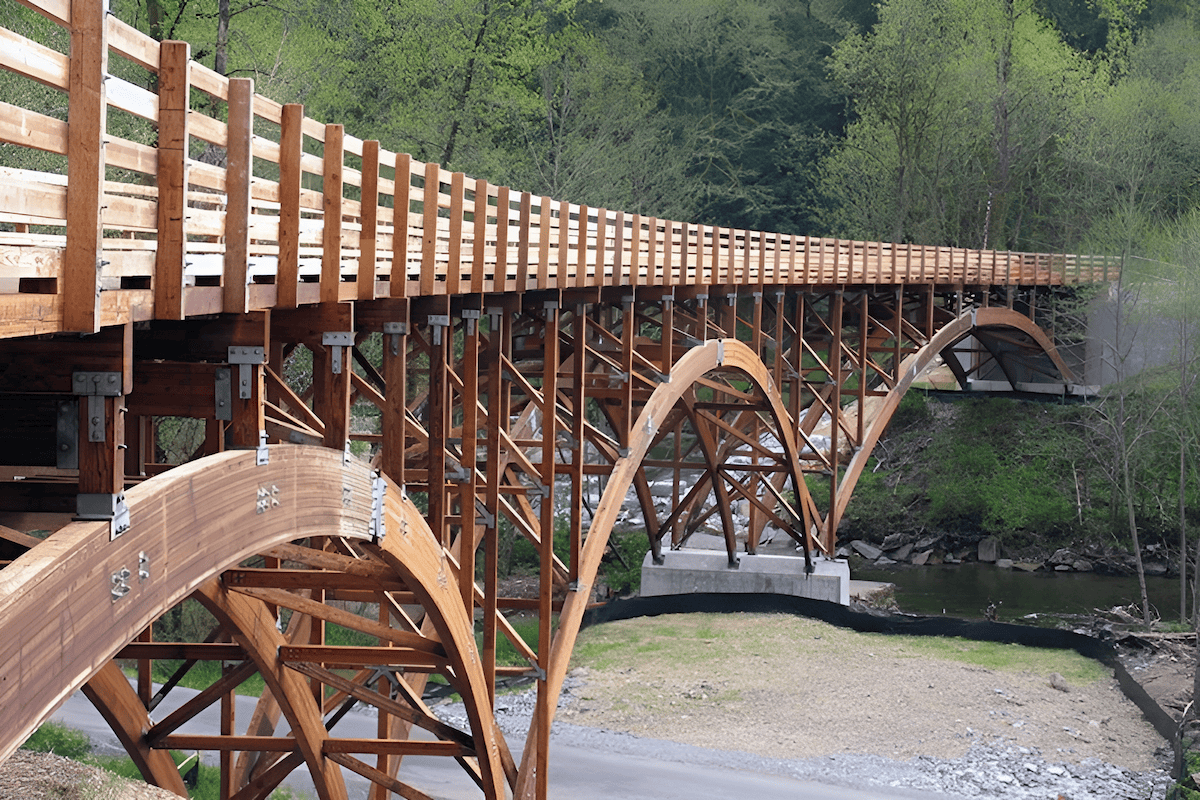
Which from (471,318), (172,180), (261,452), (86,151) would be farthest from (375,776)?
(86,151)

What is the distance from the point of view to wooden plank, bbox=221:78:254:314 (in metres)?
5.69

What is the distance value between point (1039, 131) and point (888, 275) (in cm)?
2091

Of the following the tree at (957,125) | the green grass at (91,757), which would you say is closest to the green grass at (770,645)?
the green grass at (91,757)

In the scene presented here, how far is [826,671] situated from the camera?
2234cm

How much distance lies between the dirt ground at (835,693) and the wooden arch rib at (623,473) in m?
4.57

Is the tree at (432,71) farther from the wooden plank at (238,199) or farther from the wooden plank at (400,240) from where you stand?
the wooden plank at (238,199)

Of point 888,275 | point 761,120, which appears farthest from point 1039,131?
point 888,275

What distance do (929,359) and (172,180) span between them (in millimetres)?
27106

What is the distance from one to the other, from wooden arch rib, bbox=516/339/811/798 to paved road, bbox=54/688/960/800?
275 cm

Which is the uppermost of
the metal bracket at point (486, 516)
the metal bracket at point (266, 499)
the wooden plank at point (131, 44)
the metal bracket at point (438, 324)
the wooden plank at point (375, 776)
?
the wooden plank at point (131, 44)

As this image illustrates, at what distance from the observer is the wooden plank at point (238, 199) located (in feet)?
18.7

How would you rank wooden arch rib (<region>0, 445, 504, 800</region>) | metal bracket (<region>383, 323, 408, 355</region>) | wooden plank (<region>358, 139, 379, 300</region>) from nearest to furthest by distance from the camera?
1. wooden arch rib (<region>0, 445, 504, 800</region>)
2. wooden plank (<region>358, 139, 379, 300</region>)
3. metal bracket (<region>383, 323, 408, 355</region>)

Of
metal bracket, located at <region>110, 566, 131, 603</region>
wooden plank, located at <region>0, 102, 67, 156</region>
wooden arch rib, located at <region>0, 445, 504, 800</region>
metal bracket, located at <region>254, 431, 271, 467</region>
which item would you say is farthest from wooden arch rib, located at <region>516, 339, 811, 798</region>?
wooden plank, located at <region>0, 102, 67, 156</region>

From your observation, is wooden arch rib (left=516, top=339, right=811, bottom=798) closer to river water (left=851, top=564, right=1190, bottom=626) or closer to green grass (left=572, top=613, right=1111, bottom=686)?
green grass (left=572, top=613, right=1111, bottom=686)
